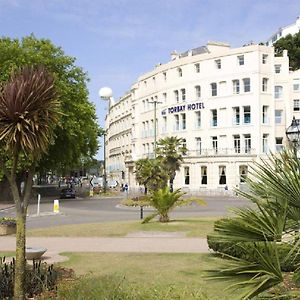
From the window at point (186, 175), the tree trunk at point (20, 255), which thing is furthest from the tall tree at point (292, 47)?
the tree trunk at point (20, 255)

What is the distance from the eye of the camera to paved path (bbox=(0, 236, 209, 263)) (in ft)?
54.5

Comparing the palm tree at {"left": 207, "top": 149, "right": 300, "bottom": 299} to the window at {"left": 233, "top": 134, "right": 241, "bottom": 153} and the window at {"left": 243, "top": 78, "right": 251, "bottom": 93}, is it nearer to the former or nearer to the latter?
the window at {"left": 233, "top": 134, "right": 241, "bottom": 153}

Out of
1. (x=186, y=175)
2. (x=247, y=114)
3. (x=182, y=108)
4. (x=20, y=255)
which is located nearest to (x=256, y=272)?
(x=20, y=255)

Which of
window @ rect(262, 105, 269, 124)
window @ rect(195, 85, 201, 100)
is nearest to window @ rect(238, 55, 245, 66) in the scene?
window @ rect(262, 105, 269, 124)

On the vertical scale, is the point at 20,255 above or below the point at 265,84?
below

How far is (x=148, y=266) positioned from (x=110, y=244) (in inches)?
194

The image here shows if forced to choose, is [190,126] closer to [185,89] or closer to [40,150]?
[185,89]

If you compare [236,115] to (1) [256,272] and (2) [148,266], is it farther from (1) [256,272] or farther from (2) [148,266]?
(1) [256,272]

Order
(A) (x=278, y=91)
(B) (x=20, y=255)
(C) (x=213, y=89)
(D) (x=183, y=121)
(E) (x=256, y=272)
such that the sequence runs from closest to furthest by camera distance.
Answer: (E) (x=256, y=272), (B) (x=20, y=255), (A) (x=278, y=91), (C) (x=213, y=89), (D) (x=183, y=121)

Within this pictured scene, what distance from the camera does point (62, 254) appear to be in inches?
631

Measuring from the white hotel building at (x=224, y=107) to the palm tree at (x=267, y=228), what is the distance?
51688 mm

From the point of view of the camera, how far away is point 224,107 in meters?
61.9

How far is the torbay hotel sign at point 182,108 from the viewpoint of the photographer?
64.1 metres

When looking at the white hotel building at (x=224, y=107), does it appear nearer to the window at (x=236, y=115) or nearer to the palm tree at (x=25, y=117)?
the window at (x=236, y=115)
